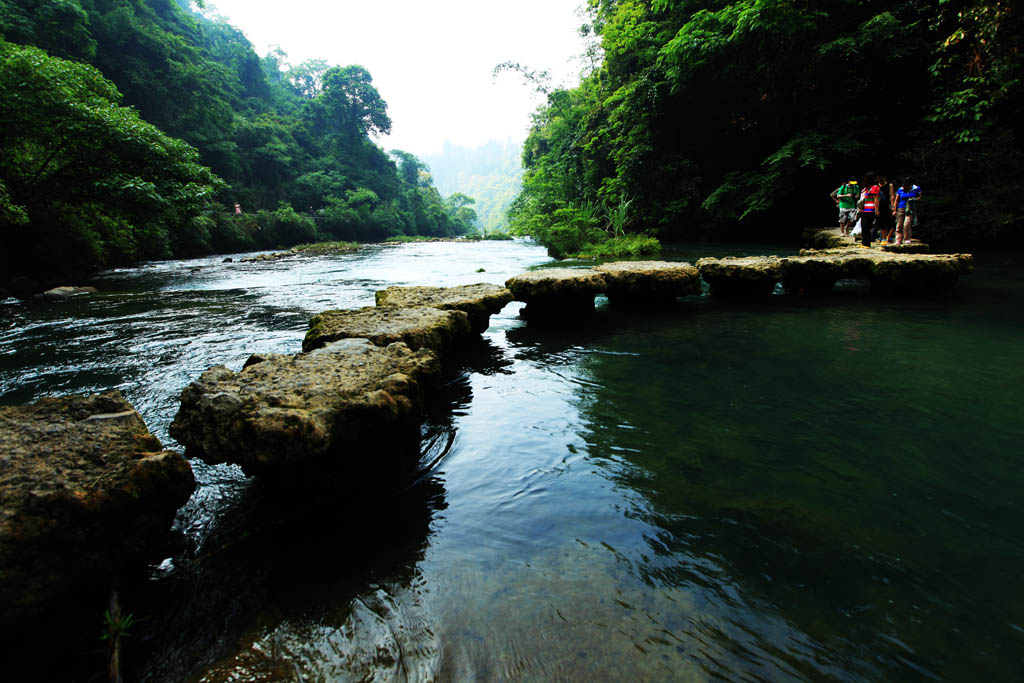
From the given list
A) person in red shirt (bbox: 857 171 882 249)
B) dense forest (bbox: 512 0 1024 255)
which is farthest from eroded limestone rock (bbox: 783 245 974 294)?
dense forest (bbox: 512 0 1024 255)

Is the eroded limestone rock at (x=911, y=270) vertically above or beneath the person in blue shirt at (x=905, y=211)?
beneath

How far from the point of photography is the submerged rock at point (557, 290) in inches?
214

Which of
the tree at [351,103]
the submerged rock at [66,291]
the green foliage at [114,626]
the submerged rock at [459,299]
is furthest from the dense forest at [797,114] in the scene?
the tree at [351,103]

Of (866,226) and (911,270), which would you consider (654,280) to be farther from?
(866,226)

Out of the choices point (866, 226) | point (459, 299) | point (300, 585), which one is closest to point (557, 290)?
point (459, 299)

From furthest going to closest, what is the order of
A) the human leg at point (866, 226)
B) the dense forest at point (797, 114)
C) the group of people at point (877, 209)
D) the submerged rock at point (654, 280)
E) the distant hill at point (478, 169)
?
the distant hill at point (478, 169), the dense forest at point (797, 114), the human leg at point (866, 226), the group of people at point (877, 209), the submerged rock at point (654, 280)

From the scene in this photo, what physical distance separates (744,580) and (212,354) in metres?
4.93

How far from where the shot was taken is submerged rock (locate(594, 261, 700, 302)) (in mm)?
5871

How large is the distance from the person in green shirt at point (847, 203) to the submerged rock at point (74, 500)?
12644 millimetres

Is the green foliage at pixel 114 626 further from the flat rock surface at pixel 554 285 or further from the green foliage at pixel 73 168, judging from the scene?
the green foliage at pixel 73 168

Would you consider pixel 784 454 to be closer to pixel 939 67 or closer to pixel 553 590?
pixel 553 590

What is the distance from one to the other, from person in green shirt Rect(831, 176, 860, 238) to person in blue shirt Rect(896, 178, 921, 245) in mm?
1117

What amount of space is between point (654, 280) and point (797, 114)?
12.9 meters

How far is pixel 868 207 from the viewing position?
8.73 m
